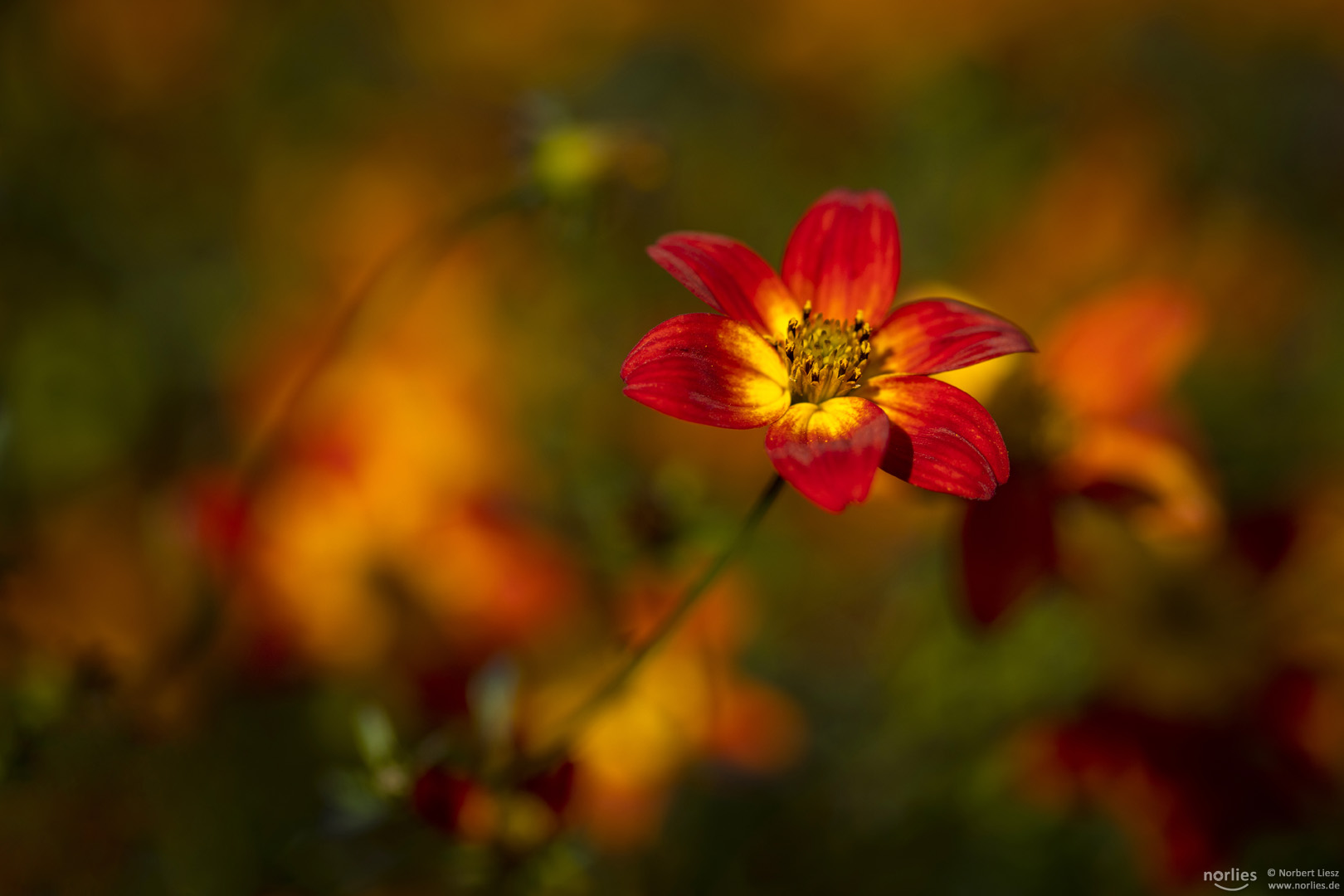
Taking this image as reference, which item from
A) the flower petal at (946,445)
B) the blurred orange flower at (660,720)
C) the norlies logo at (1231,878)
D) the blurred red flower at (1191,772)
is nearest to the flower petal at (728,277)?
the flower petal at (946,445)

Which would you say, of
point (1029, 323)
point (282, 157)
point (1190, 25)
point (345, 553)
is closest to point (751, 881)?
point (345, 553)

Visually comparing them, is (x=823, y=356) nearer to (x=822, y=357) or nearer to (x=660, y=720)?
(x=822, y=357)

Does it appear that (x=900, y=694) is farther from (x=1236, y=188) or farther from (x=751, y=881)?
(x=1236, y=188)

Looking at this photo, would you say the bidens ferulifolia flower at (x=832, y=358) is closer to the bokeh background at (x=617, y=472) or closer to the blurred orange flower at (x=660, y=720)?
the bokeh background at (x=617, y=472)

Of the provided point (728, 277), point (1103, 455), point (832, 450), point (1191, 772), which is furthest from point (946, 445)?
point (1191, 772)

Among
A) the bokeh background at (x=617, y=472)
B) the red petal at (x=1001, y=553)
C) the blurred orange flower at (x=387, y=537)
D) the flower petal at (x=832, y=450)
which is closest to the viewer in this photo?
the flower petal at (x=832, y=450)

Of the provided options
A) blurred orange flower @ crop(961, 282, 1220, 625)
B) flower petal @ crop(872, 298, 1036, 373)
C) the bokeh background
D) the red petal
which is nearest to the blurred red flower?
the bokeh background
